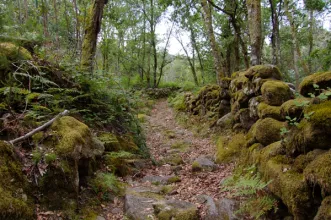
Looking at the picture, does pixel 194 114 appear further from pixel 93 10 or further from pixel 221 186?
pixel 221 186

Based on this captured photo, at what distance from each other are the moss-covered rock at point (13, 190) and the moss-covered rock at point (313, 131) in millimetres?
3235

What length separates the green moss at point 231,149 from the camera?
19.1 ft

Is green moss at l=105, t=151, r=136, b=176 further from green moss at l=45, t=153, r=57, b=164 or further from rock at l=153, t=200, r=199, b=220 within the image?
green moss at l=45, t=153, r=57, b=164

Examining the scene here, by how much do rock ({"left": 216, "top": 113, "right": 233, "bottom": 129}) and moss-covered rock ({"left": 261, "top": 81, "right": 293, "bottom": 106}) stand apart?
8.33ft

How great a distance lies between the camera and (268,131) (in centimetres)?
415

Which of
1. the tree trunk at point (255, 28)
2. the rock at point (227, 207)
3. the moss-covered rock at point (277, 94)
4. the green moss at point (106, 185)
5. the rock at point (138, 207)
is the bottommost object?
the rock at point (138, 207)

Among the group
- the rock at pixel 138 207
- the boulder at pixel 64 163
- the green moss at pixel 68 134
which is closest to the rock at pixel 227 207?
the rock at pixel 138 207

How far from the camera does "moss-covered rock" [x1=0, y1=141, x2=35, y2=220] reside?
2.36 m

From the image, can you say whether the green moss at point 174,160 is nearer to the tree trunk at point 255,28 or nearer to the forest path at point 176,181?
the forest path at point 176,181

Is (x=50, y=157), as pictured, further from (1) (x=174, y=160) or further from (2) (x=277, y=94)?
(2) (x=277, y=94)

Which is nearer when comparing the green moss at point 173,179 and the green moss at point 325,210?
the green moss at point 325,210

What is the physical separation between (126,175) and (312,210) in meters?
3.58

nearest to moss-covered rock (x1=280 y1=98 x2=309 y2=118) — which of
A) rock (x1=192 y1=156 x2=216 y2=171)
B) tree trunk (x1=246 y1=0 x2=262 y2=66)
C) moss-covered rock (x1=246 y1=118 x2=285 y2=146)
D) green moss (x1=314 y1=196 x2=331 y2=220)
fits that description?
moss-covered rock (x1=246 y1=118 x2=285 y2=146)

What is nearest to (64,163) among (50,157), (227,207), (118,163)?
(50,157)
